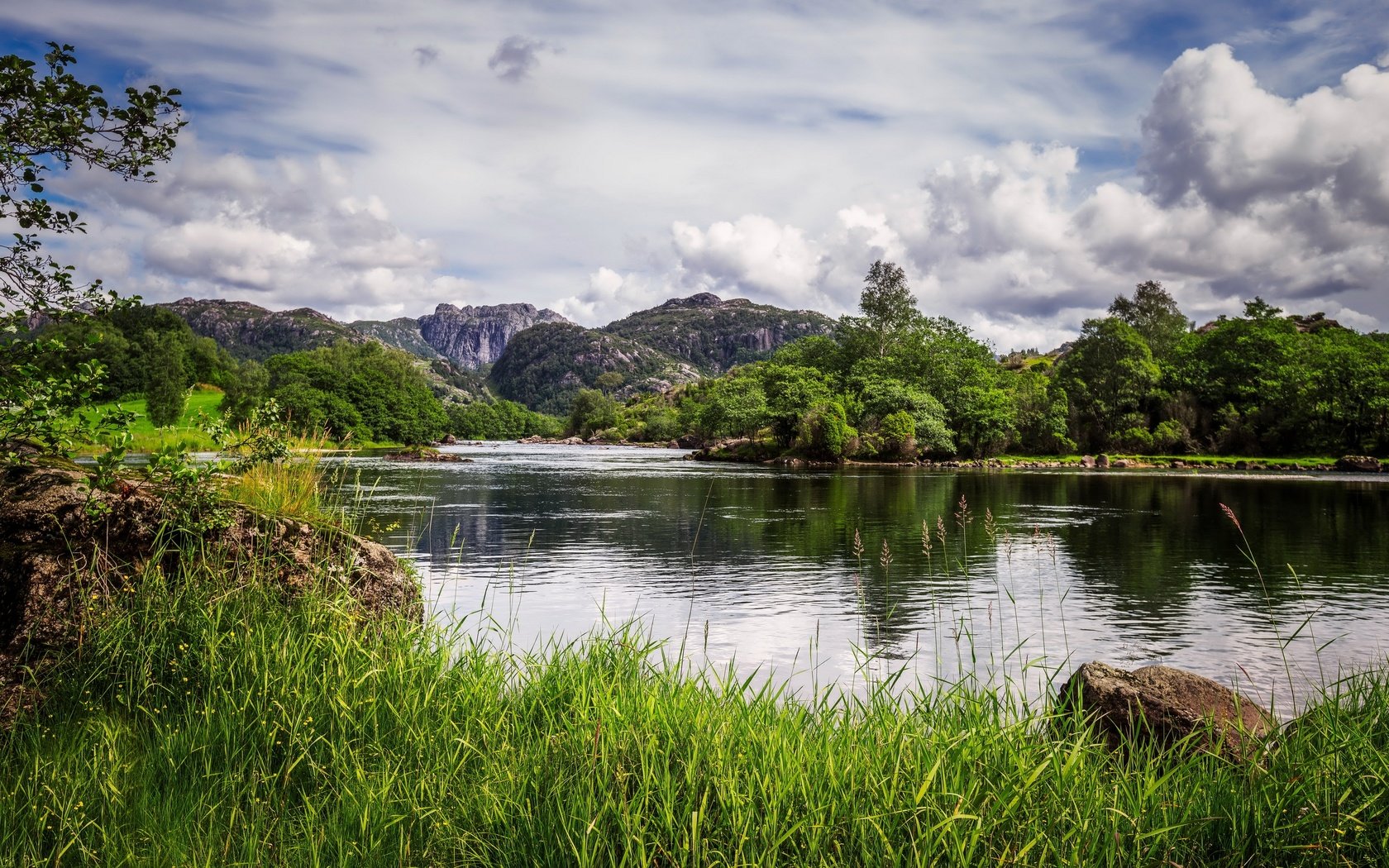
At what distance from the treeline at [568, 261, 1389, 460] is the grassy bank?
8299cm

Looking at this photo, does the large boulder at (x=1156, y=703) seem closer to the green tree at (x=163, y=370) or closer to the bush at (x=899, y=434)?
the green tree at (x=163, y=370)

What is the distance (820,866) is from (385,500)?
36.3 meters

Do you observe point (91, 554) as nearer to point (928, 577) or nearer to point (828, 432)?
point (928, 577)

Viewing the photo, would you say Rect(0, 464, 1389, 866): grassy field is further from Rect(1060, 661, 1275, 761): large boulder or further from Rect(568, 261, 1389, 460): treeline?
Rect(568, 261, 1389, 460): treeline

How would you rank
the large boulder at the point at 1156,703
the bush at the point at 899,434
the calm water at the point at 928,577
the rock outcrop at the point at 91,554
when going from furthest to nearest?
1. the bush at the point at 899,434
2. the calm water at the point at 928,577
3. the large boulder at the point at 1156,703
4. the rock outcrop at the point at 91,554

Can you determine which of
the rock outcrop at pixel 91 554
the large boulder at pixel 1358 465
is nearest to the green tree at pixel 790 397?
the large boulder at pixel 1358 465

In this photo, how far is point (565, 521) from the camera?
3262 cm

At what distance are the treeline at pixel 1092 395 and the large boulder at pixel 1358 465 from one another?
909cm

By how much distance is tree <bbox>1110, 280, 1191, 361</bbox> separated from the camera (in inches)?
4190

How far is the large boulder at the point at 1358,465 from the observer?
68.9 metres

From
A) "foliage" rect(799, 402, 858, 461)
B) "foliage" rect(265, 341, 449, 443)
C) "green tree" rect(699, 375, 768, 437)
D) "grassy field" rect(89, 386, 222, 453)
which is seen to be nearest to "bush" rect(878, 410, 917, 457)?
"foliage" rect(799, 402, 858, 461)

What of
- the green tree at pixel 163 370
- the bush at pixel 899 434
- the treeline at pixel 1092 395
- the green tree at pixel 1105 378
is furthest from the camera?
the green tree at pixel 1105 378

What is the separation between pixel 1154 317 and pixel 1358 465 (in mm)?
43814

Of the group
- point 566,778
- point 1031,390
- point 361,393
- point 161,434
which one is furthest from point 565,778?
point 361,393
